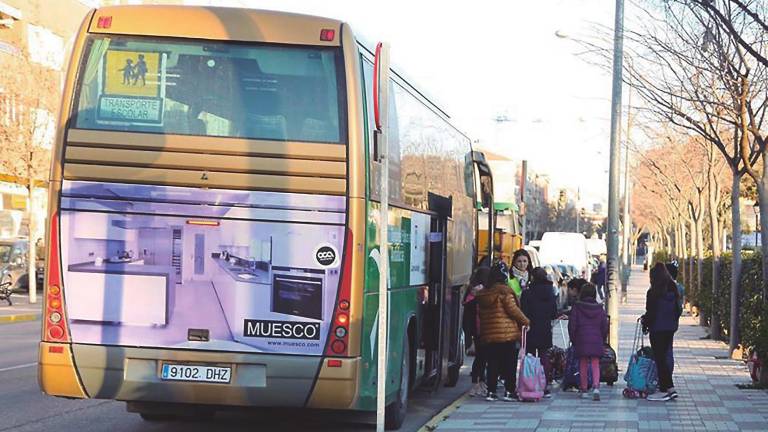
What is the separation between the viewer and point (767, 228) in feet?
49.2

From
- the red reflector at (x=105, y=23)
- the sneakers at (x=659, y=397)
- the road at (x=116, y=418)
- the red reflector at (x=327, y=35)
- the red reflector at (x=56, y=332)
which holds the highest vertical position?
the red reflector at (x=105, y=23)

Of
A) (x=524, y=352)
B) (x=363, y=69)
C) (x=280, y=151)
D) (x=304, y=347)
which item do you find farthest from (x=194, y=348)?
(x=524, y=352)

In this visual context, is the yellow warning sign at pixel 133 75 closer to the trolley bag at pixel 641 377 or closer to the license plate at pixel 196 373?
the license plate at pixel 196 373

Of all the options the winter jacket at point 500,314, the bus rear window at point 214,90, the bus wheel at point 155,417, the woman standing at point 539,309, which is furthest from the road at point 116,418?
the bus rear window at point 214,90

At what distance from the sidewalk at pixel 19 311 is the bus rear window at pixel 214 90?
17.3 metres

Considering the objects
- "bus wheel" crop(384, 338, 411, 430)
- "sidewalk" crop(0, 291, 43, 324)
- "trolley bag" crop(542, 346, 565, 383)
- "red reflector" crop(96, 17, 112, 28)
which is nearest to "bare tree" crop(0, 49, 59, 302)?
"sidewalk" crop(0, 291, 43, 324)

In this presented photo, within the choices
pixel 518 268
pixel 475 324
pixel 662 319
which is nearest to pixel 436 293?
pixel 475 324

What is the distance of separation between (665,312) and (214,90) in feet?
22.7

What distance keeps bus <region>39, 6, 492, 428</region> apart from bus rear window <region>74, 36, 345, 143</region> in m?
0.01

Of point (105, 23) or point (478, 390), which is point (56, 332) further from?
point (478, 390)

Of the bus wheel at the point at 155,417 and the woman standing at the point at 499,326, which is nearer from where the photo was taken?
the bus wheel at the point at 155,417

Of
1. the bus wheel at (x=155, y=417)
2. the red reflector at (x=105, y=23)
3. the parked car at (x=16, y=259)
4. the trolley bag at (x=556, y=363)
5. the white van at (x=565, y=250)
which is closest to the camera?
the red reflector at (x=105, y=23)

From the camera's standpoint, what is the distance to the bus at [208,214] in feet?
29.8

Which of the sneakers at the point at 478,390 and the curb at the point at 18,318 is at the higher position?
the curb at the point at 18,318
